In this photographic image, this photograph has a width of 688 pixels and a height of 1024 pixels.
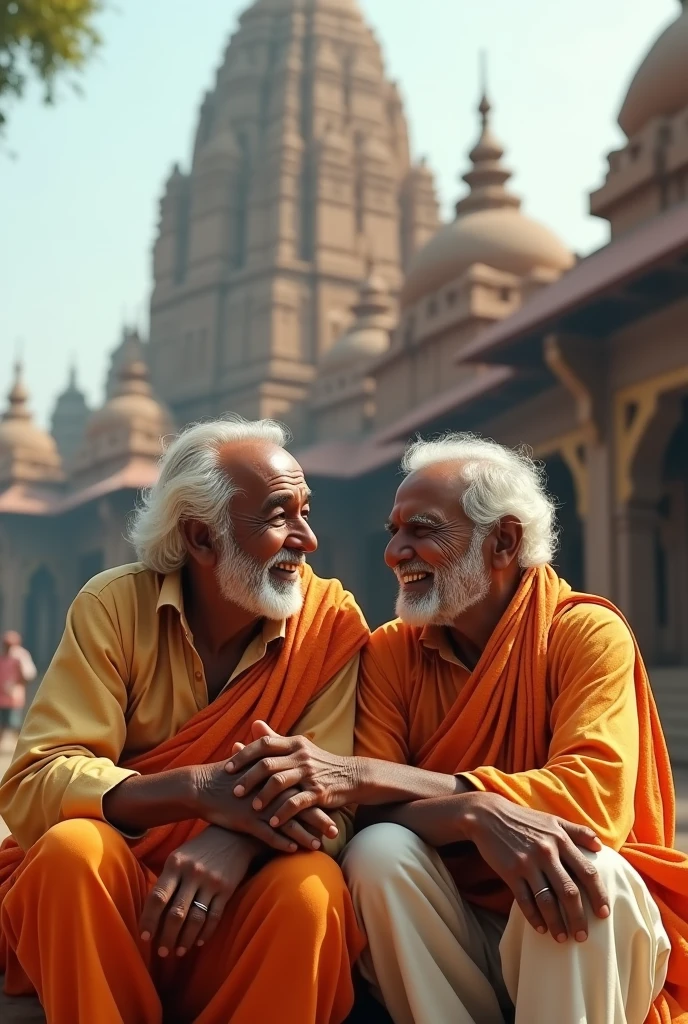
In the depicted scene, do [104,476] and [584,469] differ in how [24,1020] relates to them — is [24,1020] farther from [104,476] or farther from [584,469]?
[104,476]

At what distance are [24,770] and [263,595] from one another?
61 centimetres

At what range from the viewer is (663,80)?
12.8m

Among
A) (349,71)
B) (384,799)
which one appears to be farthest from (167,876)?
(349,71)

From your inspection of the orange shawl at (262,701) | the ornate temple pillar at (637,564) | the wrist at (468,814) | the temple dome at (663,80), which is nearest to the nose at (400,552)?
the orange shawl at (262,701)

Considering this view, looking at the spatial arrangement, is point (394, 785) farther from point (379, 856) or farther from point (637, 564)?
point (637, 564)

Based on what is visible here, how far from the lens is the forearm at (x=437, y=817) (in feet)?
7.39

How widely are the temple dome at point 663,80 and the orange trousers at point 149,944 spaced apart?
12.0 meters

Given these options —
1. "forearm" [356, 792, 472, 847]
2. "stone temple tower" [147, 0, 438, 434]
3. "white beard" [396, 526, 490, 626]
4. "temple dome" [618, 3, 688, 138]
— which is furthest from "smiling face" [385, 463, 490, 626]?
"stone temple tower" [147, 0, 438, 434]

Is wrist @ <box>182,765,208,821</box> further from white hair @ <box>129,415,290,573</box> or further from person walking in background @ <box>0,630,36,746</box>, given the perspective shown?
person walking in background @ <box>0,630,36,746</box>

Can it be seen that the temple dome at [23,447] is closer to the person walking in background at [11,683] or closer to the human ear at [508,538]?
the person walking in background at [11,683]

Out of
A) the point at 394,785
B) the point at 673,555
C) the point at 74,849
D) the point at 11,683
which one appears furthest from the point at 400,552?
the point at 673,555

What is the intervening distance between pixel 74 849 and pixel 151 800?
19 centimetres

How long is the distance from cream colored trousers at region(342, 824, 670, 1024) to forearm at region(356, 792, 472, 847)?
0.03m

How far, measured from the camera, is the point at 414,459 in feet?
9.77
